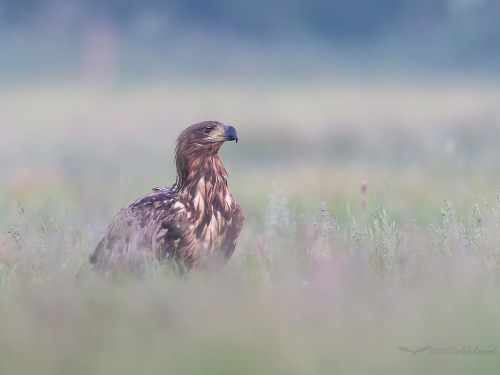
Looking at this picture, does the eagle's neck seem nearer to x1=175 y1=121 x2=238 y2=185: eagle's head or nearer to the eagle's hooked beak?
x1=175 y1=121 x2=238 y2=185: eagle's head

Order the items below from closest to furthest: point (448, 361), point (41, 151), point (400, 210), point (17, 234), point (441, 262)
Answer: point (448, 361) < point (441, 262) < point (17, 234) < point (400, 210) < point (41, 151)

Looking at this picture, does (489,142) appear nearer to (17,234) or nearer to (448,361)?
(17,234)

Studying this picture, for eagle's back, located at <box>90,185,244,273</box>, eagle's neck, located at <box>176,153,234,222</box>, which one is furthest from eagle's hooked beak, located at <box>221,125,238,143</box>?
eagle's back, located at <box>90,185,244,273</box>

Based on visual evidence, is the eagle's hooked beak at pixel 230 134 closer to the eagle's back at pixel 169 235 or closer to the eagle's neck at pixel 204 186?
the eagle's neck at pixel 204 186

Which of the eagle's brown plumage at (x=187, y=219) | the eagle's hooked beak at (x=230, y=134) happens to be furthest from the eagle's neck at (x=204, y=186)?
the eagle's hooked beak at (x=230, y=134)

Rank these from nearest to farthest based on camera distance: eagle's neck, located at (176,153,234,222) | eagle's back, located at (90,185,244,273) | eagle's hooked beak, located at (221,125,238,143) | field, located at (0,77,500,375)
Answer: field, located at (0,77,500,375)
eagle's back, located at (90,185,244,273)
eagle's neck, located at (176,153,234,222)
eagle's hooked beak, located at (221,125,238,143)

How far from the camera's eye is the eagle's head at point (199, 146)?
18.8ft

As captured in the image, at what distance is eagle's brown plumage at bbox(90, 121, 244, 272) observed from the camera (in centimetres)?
538

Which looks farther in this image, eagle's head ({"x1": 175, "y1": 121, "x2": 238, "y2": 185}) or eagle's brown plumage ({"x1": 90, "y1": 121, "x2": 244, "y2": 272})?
eagle's head ({"x1": 175, "y1": 121, "x2": 238, "y2": 185})

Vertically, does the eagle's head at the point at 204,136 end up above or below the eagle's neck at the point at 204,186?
above

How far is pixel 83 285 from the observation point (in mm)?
4289

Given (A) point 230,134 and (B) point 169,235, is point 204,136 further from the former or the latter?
(B) point 169,235

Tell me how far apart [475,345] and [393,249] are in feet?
5.07

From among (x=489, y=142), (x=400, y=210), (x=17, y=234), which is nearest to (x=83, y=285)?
(x=17, y=234)
